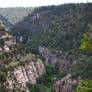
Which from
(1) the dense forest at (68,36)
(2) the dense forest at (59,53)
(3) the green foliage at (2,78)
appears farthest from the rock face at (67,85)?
(3) the green foliage at (2,78)

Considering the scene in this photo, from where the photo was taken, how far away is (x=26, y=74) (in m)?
37.9

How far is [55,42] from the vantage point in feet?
195

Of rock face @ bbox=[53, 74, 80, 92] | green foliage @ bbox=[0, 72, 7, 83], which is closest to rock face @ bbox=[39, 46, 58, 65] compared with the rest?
rock face @ bbox=[53, 74, 80, 92]

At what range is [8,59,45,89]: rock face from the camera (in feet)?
106

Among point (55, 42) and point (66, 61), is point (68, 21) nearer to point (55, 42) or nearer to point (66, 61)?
point (55, 42)

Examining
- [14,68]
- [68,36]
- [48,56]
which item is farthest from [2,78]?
[68,36]

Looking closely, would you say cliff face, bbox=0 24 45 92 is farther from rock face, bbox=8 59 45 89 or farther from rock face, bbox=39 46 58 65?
rock face, bbox=39 46 58 65

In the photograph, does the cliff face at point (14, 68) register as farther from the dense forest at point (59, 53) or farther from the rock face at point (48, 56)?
the rock face at point (48, 56)

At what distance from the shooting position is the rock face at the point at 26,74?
32341 mm

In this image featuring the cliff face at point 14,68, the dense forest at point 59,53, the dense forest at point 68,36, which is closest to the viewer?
the cliff face at point 14,68

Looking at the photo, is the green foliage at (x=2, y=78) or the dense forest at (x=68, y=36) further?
the dense forest at (x=68, y=36)

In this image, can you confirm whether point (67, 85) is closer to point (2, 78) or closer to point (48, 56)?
point (2, 78)

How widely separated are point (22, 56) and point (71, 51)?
49.5 feet

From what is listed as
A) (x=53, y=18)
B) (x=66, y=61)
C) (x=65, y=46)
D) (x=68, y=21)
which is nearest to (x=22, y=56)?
(x=66, y=61)
